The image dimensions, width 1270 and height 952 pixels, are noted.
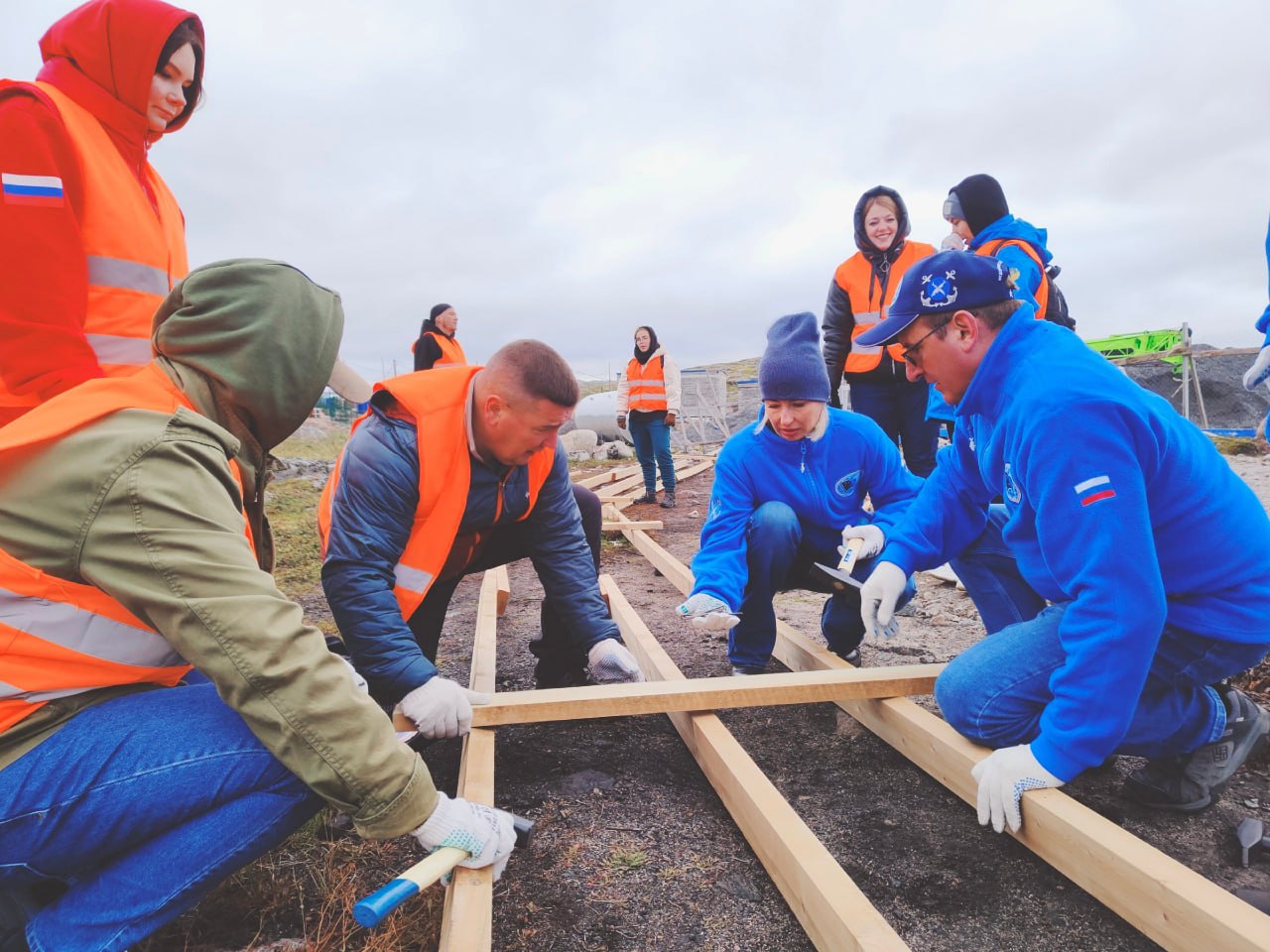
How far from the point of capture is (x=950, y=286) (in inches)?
76.9

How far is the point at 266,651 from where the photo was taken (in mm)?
1195

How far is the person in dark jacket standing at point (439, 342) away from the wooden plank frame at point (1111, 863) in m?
5.40

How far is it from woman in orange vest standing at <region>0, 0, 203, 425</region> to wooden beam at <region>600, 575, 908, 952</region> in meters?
1.90

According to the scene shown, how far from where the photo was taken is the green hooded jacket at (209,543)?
3.79 ft

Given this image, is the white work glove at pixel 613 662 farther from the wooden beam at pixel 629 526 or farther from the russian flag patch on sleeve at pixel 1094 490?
the wooden beam at pixel 629 526

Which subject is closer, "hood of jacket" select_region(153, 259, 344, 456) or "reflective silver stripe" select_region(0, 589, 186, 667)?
"reflective silver stripe" select_region(0, 589, 186, 667)

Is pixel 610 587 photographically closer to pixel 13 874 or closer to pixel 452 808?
pixel 452 808

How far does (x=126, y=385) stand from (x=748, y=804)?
154 cm

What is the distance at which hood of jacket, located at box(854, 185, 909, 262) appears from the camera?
4.20 meters

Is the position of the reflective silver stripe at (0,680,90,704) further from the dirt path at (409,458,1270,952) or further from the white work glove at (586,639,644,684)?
the white work glove at (586,639,644,684)

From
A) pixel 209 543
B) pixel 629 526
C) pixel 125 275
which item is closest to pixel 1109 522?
pixel 209 543

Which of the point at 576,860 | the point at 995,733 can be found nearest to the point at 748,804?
the point at 576,860

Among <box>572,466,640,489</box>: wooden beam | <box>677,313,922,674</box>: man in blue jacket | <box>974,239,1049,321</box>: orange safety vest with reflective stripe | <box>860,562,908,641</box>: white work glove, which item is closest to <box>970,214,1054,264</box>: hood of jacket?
<box>974,239,1049,321</box>: orange safety vest with reflective stripe

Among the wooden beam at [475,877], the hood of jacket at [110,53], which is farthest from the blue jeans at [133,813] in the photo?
the hood of jacket at [110,53]
